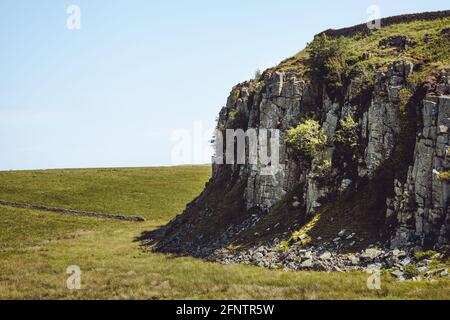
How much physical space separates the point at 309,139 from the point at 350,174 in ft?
17.8

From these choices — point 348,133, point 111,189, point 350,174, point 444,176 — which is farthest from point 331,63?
point 111,189

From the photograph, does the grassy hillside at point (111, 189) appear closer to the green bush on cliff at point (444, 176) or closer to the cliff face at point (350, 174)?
the cliff face at point (350, 174)

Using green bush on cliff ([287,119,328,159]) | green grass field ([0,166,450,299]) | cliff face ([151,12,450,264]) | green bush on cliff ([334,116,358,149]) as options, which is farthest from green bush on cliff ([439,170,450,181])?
green bush on cliff ([287,119,328,159])

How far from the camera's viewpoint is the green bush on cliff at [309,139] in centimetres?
4175

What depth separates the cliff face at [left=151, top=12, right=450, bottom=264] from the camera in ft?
104

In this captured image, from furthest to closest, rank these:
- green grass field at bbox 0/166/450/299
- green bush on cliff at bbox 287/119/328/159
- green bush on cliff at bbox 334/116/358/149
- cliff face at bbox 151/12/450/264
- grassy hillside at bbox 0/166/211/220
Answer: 1. grassy hillside at bbox 0/166/211/220
2. green bush on cliff at bbox 287/119/328/159
3. green bush on cliff at bbox 334/116/358/149
4. cliff face at bbox 151/12/450/264
5. green grass field at bbox 0/166/450/299

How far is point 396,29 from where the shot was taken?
52.5 metres

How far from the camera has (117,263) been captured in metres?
43.5

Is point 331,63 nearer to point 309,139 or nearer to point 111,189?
point 309,139

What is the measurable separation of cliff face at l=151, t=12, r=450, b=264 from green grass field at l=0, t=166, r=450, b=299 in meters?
5.41

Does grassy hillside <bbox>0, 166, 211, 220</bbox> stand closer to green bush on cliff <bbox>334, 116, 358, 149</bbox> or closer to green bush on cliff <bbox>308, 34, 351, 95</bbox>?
green bush on cliff <bbox>308, 34, 351, 95</bbox>
